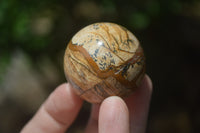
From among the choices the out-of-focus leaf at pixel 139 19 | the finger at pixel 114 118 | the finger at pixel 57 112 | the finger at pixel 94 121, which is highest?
the out-of-focus leaf at pixel 139 19

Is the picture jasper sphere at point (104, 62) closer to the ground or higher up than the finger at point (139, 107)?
higher up

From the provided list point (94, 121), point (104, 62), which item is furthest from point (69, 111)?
point (104, 62)

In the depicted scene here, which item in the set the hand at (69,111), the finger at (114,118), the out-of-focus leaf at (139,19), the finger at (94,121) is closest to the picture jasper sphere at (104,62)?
the finger at (114,118)

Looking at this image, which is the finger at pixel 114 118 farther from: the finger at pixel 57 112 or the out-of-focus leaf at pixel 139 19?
the out-of-focus leaf at pixel 139 19

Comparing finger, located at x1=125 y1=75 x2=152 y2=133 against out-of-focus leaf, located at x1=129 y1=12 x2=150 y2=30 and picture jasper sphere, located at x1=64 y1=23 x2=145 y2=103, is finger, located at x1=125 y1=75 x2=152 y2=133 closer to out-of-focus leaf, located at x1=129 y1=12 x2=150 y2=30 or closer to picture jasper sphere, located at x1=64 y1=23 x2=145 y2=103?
picture jasper sphere, located at x1=64 y1=23 x2=145 y2=103

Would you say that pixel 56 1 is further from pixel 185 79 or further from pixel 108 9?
pixel 185 79

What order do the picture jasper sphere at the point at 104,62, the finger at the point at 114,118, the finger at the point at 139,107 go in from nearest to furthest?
the finger at the point at 114,118 < the picture jasper sphere at the point at 104,62 < the finger at the point at 139,107

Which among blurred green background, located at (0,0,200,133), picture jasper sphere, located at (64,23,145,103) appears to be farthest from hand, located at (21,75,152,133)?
blurred green background, located at (0,0,200,133)

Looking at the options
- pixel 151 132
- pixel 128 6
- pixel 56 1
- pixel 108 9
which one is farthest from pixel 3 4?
pixel 151 132
